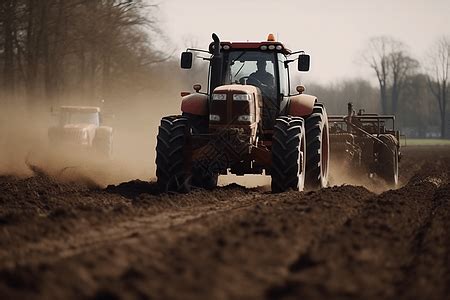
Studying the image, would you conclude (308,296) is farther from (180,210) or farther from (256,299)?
(180,210)

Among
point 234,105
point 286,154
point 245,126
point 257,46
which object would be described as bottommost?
point 286,154

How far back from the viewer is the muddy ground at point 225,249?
5.09 m

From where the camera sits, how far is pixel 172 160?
12586 mm

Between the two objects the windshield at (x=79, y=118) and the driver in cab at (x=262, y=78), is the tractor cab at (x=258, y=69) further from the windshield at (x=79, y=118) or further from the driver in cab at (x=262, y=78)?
the windshield at (x=79, y=118)

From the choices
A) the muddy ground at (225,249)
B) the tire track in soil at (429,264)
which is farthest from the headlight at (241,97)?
the tire track in soil at (429,264)

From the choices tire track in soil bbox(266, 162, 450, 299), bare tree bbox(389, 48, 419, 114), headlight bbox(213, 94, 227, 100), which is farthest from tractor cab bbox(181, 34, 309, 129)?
bare tree bbox(389, 48, 419, 114)

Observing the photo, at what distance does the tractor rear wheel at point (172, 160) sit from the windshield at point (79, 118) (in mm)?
12014

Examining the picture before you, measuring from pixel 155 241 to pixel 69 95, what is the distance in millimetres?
33753

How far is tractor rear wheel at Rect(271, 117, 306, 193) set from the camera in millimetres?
12180

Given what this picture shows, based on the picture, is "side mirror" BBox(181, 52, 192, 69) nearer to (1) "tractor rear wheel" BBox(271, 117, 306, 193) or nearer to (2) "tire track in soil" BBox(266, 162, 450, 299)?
(1) "tractor rear wheel" BBox(271, 117, 306, 193)

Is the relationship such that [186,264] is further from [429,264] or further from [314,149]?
[314,149]

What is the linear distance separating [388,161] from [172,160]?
7.60m

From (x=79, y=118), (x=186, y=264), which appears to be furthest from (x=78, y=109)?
(x=186, y=264)

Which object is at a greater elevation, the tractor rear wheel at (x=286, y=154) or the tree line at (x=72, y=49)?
the tree line at (x=72, y=49)
